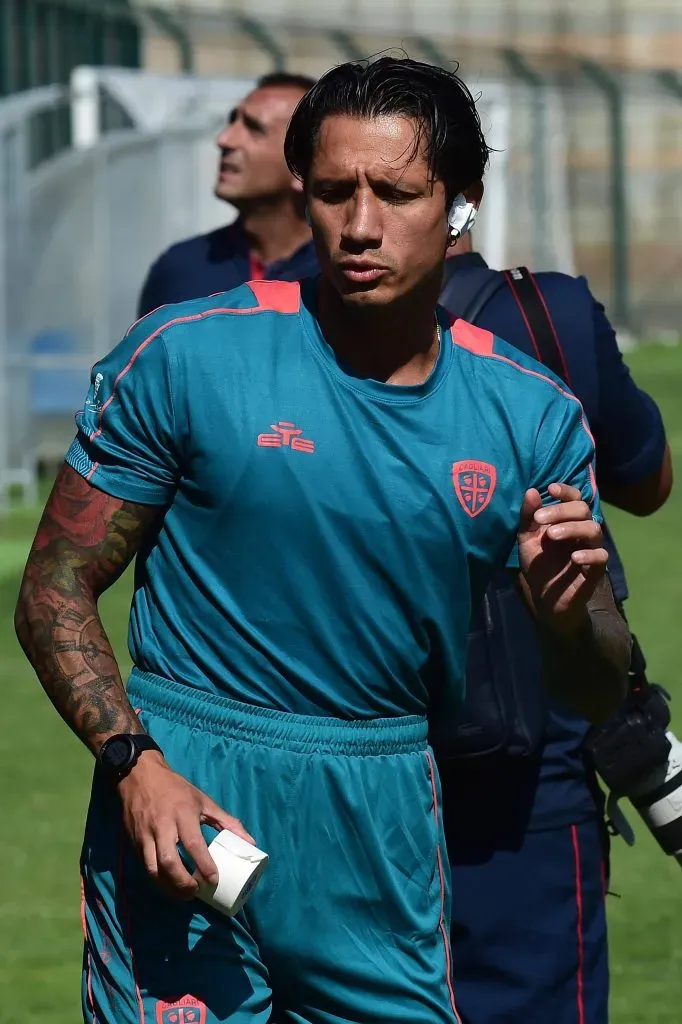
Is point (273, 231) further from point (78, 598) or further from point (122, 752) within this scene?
point (122, 752)

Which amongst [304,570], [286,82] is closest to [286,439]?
[304,570]

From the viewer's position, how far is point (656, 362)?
89.0 feet

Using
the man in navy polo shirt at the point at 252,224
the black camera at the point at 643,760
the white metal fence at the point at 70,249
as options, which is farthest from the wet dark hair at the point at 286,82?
the white metal fence at the point at 70,249

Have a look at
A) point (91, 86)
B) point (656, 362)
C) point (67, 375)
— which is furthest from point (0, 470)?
point (656, 362)

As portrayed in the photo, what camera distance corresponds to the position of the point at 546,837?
400 cm

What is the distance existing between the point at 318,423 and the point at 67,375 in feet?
41.1

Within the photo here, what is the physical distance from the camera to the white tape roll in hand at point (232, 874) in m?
2.70

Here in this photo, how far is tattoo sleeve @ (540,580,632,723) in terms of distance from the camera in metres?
3.20

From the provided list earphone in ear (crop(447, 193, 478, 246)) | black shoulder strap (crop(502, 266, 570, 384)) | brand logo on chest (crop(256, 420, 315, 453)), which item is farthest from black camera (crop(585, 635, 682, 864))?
brand logo on chest (crop(256, 420, 315, 453))

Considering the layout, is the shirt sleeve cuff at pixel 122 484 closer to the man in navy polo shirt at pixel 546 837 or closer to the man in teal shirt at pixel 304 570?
the man in teal shirt at pixel 304 570

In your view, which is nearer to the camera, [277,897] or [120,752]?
[120,752]

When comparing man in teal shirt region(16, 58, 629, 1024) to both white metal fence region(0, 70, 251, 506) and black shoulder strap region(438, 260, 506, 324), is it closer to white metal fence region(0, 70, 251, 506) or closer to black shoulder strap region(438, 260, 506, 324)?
black shoulder strap region(438, 260, 506, 324)

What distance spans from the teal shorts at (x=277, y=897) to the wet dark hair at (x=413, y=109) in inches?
34.3

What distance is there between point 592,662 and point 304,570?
56cm
